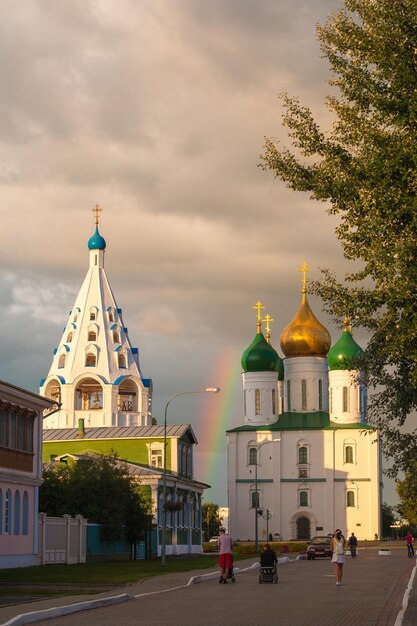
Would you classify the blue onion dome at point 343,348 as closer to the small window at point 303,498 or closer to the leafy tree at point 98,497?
the small window at point 303,498

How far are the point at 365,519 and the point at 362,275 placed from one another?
94.1 m

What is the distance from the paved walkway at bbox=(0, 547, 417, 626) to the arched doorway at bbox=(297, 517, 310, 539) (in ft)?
271

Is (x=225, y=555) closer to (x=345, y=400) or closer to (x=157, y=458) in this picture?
(x=157, y=458)

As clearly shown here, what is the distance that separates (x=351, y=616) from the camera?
21.3m

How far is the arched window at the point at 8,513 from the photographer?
136ft

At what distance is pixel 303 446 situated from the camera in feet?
392

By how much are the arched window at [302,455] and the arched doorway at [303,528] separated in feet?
18.8

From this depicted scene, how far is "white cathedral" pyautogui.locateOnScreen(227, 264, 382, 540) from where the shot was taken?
116 m

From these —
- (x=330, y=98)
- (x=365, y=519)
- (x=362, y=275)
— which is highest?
(x=330, y=98)

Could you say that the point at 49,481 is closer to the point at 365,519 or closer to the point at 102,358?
the point at 102,358

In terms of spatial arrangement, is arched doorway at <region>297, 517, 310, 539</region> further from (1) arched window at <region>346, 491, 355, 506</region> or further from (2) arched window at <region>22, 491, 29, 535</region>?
(2) arched window at <region>22, 491, 29, 535</region>

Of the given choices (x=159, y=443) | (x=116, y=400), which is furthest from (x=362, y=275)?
(x=116, y=400)

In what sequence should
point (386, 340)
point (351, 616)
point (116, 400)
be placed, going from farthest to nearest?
point (116, 400)
point (386, 340)
point (351, 616)

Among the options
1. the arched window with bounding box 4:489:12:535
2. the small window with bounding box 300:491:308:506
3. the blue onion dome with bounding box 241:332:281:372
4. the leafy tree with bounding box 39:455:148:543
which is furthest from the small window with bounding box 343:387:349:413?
the arched window with bounding box 4:489:12:535
